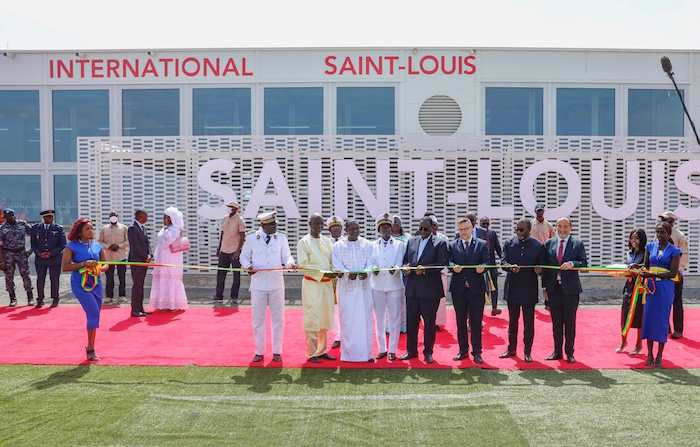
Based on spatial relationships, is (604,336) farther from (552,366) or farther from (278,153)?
(278,153)

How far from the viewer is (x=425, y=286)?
25.2 ft

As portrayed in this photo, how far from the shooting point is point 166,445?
4844 mm

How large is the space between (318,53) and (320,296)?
12.6m

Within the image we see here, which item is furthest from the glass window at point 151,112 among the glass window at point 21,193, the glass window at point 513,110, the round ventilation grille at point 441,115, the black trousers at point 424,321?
the black trousers at point 424,321

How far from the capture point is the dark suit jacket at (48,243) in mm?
11688

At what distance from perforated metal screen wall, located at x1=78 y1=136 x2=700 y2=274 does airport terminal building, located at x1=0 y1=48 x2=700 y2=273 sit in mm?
35

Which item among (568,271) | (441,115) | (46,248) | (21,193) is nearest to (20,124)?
(21,193)

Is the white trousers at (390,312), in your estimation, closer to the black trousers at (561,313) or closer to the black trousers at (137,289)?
the black trousers at (561,313)

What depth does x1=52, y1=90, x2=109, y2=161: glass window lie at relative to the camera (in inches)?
768

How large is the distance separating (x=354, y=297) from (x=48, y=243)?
700cm

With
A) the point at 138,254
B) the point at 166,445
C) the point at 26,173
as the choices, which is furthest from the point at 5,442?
the point at 26,173

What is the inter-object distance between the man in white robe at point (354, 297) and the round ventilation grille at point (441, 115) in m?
11.4

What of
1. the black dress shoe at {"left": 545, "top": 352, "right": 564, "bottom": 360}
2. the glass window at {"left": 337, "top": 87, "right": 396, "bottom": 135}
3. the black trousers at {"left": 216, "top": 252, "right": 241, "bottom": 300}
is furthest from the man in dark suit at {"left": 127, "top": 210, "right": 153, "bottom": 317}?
the glass window at {"left": 337, "top": 87, "right": 396, "bottom": 135}

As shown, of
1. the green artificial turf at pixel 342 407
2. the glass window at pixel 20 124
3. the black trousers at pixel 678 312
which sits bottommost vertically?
the green artificial turf at pixel 342 407
